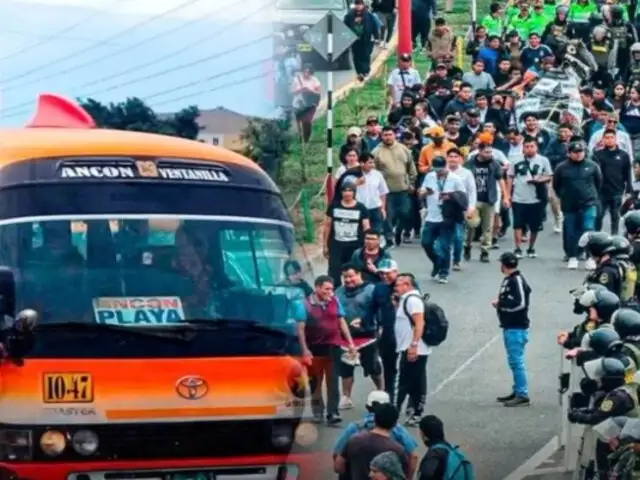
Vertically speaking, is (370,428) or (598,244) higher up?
(598,244)

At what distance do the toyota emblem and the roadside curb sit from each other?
776 inches

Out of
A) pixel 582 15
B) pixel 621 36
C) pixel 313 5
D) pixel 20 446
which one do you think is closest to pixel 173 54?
pixel 20 446

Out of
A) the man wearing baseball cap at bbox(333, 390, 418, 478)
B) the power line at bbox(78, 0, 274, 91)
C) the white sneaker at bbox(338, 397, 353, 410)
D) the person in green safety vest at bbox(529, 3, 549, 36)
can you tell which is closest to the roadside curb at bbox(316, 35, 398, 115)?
the person in green safety vest at bbox(529, 3, 549, 36)

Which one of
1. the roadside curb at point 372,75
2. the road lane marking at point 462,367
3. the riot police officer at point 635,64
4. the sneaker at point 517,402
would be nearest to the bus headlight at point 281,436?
the sneaker at point 517,402

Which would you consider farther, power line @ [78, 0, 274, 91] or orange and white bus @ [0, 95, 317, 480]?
power line @ [78, 0, 274, 91]

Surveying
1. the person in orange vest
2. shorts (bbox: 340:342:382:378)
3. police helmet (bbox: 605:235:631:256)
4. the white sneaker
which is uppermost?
police helmet (bbox: 605:235:631:256)

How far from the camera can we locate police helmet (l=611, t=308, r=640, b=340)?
548 inches

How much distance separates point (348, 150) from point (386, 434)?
37.9 ft

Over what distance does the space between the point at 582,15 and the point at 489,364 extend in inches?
620

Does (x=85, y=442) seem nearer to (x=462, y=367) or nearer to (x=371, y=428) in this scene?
(x=371, y=428)

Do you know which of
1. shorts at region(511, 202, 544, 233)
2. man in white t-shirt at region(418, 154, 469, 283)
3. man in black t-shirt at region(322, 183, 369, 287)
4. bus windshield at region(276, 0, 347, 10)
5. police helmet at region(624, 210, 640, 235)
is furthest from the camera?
bus windshield at region(276, 0, 347, 10)

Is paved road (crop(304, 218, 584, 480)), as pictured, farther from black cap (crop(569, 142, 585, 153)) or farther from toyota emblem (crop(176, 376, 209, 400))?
toyota emblem (crop(176, 376, 209, 400))

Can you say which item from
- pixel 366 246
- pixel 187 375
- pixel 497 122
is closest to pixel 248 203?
pixel 187 375

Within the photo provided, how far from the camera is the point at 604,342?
1373 centimetres
